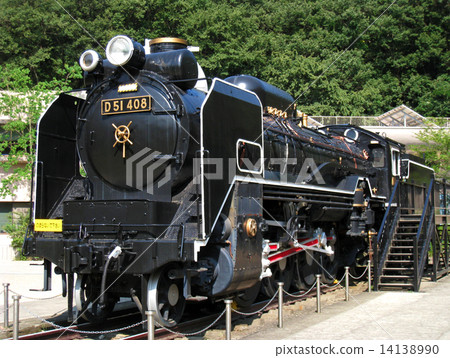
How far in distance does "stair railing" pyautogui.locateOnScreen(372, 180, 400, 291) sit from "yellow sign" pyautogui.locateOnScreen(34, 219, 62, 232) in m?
7.87

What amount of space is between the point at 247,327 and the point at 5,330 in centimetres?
370

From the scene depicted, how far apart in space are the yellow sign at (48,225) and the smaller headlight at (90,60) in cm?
234

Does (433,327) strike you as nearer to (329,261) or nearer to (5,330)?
(329,261)

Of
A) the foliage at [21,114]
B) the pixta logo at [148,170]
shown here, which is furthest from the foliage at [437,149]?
the pixta logo at [148,170]

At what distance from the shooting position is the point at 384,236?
43.1 ft

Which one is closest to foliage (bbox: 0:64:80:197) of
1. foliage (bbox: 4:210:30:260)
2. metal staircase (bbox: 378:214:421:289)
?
Result: foliage (bbox: 4:210:30:260)

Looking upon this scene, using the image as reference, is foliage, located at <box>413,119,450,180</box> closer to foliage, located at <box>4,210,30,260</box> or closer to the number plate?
foliage, located at <box>4,210,30,260</box>

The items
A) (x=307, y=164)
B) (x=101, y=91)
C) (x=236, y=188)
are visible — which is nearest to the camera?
(x=236, y=188)

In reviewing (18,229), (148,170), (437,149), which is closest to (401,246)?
(148,170)

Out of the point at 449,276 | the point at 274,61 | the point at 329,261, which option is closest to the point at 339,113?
the point at 274,61

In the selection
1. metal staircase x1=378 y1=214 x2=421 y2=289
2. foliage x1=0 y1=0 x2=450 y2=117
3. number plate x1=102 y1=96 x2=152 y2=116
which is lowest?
metal staircase x1=378 y1=214 x2=421 y2=289

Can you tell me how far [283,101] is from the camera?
10.4 meters

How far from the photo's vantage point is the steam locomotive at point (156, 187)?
6566 mm

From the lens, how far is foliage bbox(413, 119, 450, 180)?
2606cm
